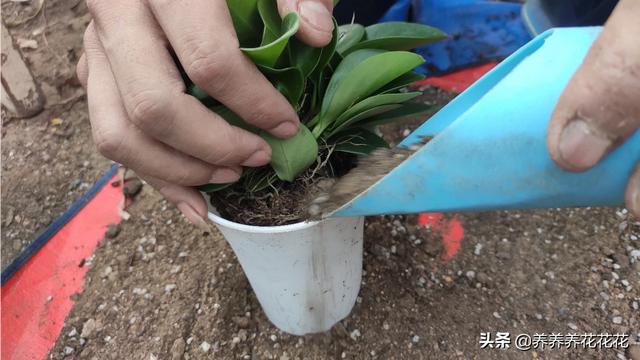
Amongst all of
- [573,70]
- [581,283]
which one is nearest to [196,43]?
[573,70]

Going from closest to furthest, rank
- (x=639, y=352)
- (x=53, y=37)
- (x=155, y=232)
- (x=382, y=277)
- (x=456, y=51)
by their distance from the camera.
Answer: (x=639, y=352) → (x=382, y=277) → (x=155, y=232) → (x=53, y=37) → (x=456, y=51)

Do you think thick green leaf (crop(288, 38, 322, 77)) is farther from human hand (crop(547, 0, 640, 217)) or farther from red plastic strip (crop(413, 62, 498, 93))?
red plastic strip (crop(413, 62, 498, 93))

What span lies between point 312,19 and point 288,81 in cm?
9

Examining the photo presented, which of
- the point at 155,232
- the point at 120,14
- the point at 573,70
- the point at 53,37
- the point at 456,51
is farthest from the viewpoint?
the point at 456,51

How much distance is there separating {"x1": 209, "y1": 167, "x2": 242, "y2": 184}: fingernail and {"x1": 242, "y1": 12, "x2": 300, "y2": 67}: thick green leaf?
140 millimetres

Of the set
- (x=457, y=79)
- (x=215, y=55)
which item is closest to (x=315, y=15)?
(x=215, y=55)

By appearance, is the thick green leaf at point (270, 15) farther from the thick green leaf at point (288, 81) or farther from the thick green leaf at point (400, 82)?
the thick green leaf at point (400, 82)

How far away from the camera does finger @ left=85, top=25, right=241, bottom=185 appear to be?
57cm

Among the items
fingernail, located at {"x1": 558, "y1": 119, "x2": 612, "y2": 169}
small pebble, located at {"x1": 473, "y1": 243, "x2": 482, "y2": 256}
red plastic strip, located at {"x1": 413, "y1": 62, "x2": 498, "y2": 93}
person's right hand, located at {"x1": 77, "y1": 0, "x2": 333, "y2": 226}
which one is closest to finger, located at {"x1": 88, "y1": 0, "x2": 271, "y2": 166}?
person's right hand, located at {"x1": 77, "y1": 0, "x2": 333, "y2": 226}

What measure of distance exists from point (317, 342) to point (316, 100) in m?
0.44

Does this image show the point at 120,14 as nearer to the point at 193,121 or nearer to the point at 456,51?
the point at 193,121

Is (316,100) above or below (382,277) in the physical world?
above

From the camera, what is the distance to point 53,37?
4.04ft

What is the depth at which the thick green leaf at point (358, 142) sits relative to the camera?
62 centimetres
